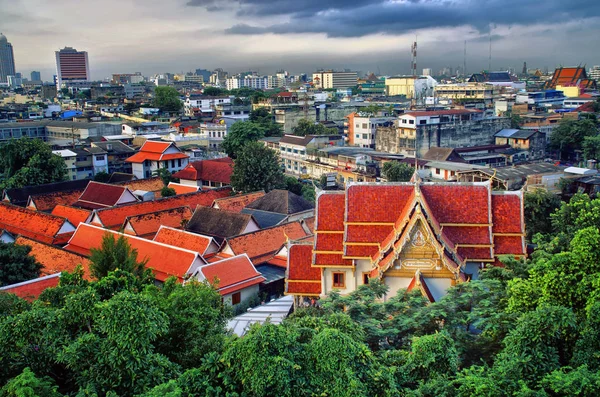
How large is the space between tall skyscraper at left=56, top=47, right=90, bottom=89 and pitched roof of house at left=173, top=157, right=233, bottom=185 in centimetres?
14090

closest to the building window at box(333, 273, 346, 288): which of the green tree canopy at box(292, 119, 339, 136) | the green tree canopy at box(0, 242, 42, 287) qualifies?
the green tree canopy at box(0, 242, 42, 287)

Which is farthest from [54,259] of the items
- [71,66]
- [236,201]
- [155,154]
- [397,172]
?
[71,66]

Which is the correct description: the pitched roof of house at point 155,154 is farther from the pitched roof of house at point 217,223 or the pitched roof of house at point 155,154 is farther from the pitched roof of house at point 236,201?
the pitched roof of house at point 217,223

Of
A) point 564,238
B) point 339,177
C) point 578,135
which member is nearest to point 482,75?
point 578,135

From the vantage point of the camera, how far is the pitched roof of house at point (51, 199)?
136 feet

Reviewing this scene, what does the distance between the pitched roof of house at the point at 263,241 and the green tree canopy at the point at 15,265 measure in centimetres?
961

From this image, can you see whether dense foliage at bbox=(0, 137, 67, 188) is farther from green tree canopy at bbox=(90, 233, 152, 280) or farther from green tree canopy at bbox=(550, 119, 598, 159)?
green tree canopy at bbox=(550, 119, 598, 159)

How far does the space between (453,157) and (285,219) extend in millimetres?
28160

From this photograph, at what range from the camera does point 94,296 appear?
12.5 m

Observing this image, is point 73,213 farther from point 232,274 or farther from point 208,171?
point 232,274

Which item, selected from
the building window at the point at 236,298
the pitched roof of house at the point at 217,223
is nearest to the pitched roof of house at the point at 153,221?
the pitched roof of house at the point at 217,223

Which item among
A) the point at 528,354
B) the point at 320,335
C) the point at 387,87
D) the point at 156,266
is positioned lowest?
the point at 156,266

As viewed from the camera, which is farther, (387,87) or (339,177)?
(387,87)

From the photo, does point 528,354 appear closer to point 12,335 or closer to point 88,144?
point 12,335
